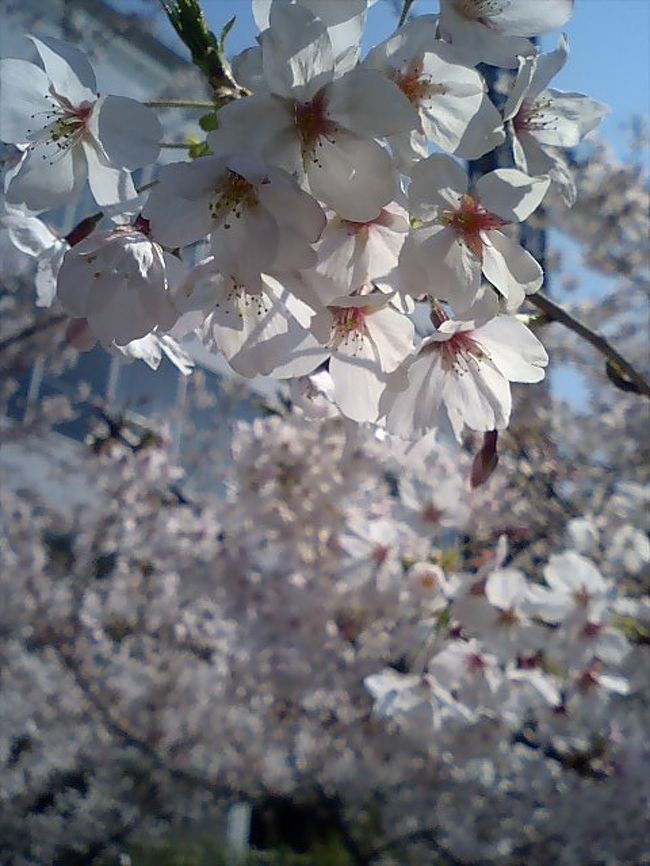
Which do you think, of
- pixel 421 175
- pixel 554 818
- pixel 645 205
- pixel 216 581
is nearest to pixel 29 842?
pixel 216 581

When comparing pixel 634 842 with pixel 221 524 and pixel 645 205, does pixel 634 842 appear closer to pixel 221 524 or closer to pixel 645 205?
pixel 221 524

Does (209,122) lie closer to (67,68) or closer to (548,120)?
(67,68)

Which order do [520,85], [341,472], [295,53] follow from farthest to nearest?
[341,472] → [520,85] → [295,53]

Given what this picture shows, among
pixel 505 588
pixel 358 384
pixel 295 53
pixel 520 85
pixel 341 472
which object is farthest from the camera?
pixel 341 472

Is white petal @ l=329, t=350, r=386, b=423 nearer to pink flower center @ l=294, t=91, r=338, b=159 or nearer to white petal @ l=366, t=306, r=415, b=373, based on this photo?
white petal @ l=366, t=306, r=415, b=373

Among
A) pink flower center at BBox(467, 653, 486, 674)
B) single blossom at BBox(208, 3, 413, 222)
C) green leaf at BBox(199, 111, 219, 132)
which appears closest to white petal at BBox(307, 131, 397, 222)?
single blossom at BBox(208, 3, 413, 222)

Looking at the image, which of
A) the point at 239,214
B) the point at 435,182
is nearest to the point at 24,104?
the point at 239,214
